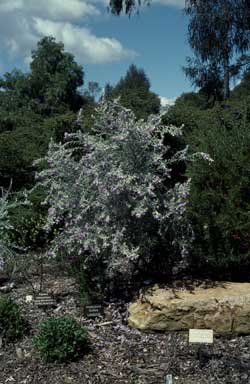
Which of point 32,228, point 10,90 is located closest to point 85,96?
point 10,90

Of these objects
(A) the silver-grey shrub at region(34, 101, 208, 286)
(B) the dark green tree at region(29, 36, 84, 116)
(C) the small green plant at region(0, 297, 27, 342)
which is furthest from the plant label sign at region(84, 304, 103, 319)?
(B) the dark green tree at region(29, 36, 84, 116)

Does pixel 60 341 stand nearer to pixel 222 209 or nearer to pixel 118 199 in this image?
pixel 118 199

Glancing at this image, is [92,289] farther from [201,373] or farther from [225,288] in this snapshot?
[201,373]

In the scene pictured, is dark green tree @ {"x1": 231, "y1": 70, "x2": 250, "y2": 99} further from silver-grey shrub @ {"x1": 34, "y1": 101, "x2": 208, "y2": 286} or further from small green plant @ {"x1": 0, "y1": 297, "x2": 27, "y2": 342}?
small green plant @ {"x1": 0, "y1": 297, "x2": 27, "y2": 342}

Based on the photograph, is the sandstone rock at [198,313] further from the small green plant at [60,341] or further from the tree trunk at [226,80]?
the tree trunk at [226,80]

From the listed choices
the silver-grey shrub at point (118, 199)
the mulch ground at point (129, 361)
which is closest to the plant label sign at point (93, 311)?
the mulch ground at point (129, 361)

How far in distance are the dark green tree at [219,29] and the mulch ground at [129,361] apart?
38.4ft

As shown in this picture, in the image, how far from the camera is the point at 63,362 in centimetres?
373

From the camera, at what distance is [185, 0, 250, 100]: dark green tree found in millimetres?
14531

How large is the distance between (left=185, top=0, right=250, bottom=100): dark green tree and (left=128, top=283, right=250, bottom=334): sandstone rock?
11.6 m

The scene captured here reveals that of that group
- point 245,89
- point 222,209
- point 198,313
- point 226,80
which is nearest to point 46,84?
point 245,89

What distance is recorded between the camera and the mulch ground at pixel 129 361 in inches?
140

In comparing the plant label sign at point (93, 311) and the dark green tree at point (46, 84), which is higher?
the dark green tree at point (46, 84)

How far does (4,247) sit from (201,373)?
1.95m
